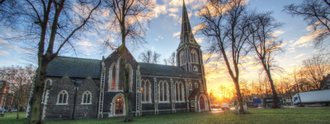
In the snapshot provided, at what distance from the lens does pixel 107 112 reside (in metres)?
20.2

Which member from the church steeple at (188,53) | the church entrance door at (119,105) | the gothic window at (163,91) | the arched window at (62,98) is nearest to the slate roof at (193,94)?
the gothic window at (163,91)

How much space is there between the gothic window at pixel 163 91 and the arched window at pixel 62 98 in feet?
45.6

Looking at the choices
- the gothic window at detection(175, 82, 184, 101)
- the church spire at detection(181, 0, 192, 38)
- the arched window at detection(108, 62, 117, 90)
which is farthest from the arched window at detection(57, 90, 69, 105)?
the church spire at detection(181, 0, 192, 38)

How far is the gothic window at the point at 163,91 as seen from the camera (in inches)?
1032

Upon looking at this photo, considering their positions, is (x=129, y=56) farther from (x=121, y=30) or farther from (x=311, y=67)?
(x=311, y=67)

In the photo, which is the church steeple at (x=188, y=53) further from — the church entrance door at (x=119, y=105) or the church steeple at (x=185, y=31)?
the church entrance door at (x=119, y=105)

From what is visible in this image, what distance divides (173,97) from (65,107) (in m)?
16.7

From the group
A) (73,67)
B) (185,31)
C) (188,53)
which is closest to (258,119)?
(73,67)

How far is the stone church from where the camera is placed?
18.4 meters

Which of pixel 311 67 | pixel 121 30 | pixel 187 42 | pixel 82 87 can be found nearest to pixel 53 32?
pixel 121 30

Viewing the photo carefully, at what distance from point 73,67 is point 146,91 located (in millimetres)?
12063

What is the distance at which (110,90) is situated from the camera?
21.2 metres

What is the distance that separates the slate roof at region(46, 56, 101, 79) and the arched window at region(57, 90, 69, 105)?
299 cm

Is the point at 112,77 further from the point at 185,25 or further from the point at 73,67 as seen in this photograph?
the point at 185,25
